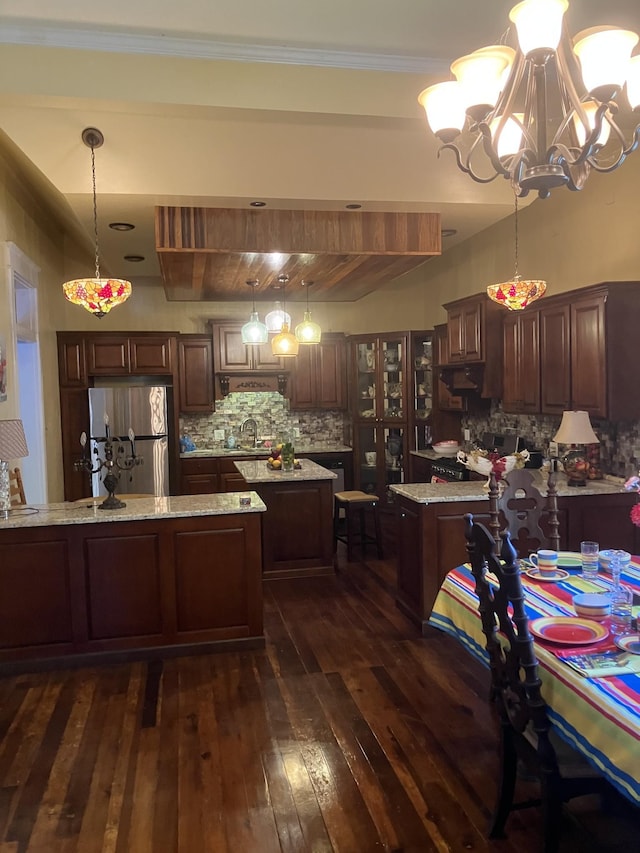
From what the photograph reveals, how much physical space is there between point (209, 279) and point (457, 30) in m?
3.21

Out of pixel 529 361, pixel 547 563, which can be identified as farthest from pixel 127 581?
pixel 529 361

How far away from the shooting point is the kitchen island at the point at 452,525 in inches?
155

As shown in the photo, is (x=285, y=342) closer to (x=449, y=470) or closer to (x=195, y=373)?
(x=449, y=470)

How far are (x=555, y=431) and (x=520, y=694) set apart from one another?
11.6ft

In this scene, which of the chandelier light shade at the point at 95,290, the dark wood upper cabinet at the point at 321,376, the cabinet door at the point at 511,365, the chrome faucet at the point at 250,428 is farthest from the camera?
the chrome faucet at the point at 250,428

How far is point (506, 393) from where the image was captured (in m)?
5.26

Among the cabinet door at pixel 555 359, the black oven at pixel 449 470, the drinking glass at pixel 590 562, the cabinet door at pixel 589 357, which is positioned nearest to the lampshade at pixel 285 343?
the black oven at pixel 449 470

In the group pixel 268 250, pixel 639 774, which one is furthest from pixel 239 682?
pixel 268 250

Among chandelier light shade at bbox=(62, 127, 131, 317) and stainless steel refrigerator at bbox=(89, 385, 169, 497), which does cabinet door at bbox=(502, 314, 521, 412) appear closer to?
chandelier light shade at bbox=(62, 127, 131, 317)

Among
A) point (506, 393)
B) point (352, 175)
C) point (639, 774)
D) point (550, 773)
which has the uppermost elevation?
point (352, 175)

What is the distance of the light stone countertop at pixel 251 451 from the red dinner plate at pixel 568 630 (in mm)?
5457

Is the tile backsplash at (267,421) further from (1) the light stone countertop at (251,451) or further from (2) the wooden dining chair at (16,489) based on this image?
(2) the wooden dining chair at (16,489)

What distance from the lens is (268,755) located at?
2.70 metres

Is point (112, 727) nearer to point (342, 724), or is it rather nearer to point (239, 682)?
point (239, 682)
